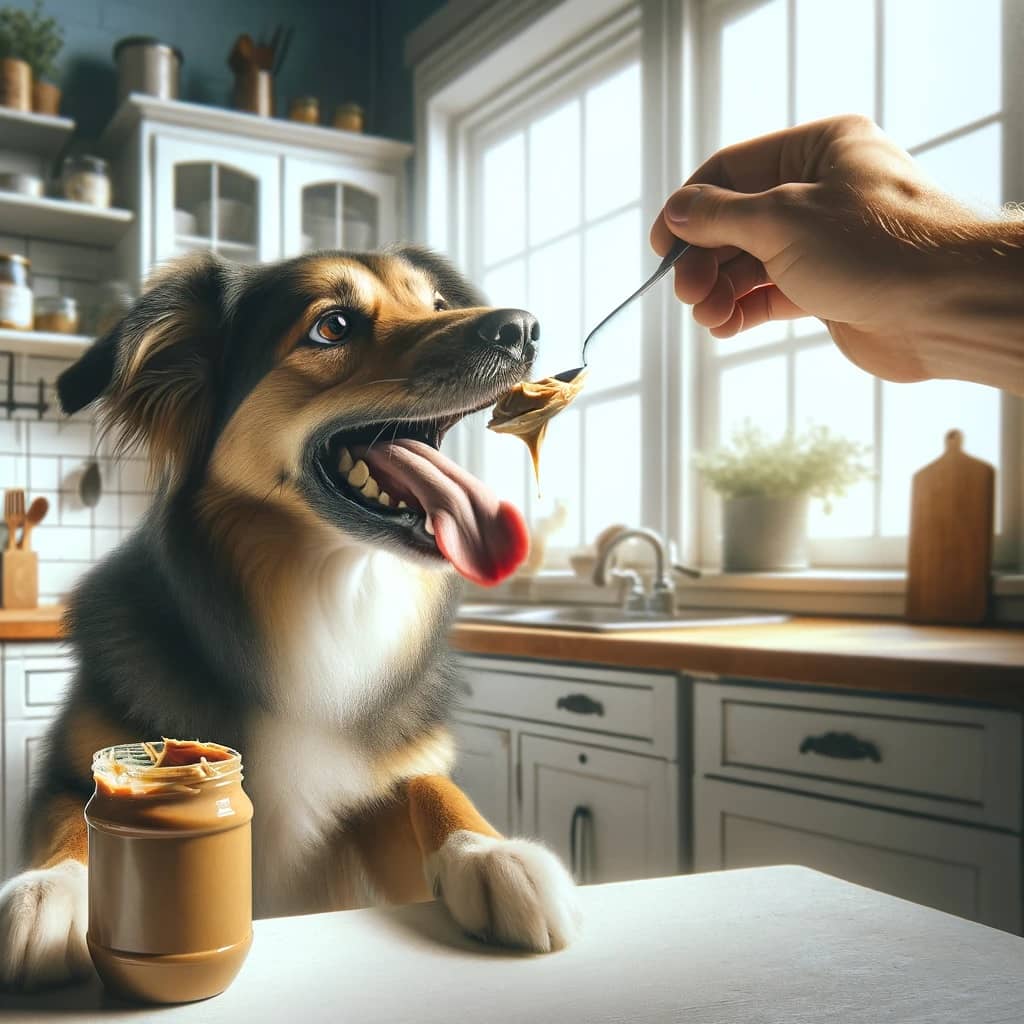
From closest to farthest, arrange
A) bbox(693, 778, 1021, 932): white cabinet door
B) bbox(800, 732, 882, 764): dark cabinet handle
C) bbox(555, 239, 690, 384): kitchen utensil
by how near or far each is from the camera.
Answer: bbox(555, 239, 690, 384): kitchen utensil → bbox(693, 778, 1021, 932): white cabinet door → bbox(800, 732, 882, 764): dark cabinet handle

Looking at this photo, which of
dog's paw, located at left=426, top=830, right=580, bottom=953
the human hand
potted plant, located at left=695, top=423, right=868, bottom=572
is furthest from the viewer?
potted plant, located at left=695, top=423, right=868, bottom=572

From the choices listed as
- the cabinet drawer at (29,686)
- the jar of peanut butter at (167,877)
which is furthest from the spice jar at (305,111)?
the jar of peanut butter at (167,877)

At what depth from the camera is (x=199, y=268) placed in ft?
3.73

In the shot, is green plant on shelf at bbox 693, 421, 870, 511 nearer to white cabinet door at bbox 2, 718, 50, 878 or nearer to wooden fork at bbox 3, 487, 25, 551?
white cabinet door at bbox 2, 718, 50, 878

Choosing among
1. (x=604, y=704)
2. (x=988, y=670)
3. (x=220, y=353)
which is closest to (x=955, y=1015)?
(x=988, y=670)

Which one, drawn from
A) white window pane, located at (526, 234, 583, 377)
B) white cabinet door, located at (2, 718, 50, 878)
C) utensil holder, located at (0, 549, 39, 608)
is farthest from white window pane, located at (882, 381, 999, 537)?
utensil holder, located at (0, 549, 39, 608)

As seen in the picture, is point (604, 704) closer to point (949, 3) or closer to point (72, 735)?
point (72, 735)

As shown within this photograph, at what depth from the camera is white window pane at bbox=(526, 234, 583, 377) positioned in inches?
134

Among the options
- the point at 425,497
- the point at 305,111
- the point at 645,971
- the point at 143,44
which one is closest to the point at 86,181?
the point at 143,44

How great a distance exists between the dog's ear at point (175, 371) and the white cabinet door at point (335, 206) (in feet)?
7.87

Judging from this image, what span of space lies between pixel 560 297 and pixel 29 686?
1978 millimetres

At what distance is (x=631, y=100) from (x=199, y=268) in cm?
231

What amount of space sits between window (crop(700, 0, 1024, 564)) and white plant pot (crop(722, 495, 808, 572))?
99 millimetres

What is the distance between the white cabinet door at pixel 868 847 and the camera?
52.2 inches
